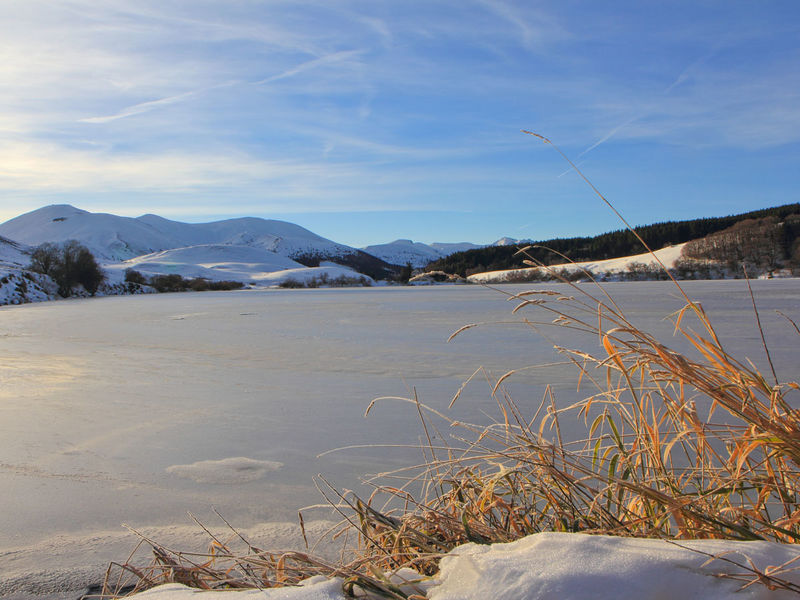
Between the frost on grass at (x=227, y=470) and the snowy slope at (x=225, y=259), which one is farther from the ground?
the snowy slope at (x=225, y=259)

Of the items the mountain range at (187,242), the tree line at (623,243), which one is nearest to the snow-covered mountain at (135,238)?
the mountain range at (187,242)

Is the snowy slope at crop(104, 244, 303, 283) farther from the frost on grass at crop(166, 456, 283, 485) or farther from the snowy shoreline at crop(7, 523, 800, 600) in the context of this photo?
the snowy shoreline at crop(7, 523, 800, 600)

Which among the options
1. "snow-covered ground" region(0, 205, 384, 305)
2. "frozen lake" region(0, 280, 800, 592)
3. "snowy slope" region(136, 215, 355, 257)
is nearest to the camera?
"frozen lake" region(0, 280, 800, 592)

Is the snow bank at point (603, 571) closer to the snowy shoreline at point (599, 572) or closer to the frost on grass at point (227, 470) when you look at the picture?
the snowy shoreline at point (599, 572)

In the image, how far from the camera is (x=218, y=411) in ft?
11.6

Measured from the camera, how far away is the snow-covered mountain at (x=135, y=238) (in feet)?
349

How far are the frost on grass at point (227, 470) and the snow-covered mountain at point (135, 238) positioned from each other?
8679 centimetres

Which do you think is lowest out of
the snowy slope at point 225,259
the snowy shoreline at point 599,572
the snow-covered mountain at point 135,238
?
the snowy shoreline at point 599,572

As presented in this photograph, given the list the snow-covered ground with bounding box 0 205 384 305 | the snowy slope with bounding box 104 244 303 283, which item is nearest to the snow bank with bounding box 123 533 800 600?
the snow-covered ground with bounding box 0 205 384 305

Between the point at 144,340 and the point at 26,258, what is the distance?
53426mm

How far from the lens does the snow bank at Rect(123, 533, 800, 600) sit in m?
0.70

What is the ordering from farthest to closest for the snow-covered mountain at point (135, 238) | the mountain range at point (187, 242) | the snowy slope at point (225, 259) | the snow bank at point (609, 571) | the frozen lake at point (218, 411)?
the snow-covered mountain at point (135, 238) < the mountain range at point (187, 242) < the snowy slope at point (225, 259) < the frozen lake at point (218, 411) < the snow bank at point (609, 571)

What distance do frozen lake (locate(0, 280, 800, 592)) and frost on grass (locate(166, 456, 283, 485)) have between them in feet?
0.03

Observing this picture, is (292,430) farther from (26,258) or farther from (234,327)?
(26,258)
